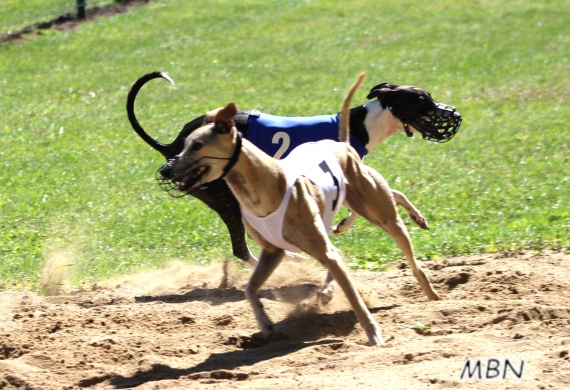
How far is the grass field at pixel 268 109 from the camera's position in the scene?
28.2 feet

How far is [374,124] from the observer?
7.51m

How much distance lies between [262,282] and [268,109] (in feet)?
30.6

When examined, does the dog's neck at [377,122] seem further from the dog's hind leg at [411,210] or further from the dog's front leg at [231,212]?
the dog's front leg at [231,212]

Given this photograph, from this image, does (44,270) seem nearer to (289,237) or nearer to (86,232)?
(86,232)

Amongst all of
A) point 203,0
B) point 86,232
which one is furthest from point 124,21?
point 86,232

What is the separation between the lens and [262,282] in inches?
229

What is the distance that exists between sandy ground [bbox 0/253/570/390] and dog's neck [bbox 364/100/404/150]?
3.94 ft

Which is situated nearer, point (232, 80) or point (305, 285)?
point (305, 285)

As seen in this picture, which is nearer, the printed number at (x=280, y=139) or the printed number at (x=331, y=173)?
the printed number at (x=331, y=173)

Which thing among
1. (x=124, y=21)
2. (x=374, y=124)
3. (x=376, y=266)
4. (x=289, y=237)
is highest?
(x=124, y=21)

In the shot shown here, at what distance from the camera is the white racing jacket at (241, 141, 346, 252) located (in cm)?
544

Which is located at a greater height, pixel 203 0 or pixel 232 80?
pixel 203 0

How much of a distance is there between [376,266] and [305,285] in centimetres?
91

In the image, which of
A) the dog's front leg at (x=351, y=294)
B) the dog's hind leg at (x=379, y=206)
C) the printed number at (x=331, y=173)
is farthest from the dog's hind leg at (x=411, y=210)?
the dog's front leg at (x=351, y=294)
